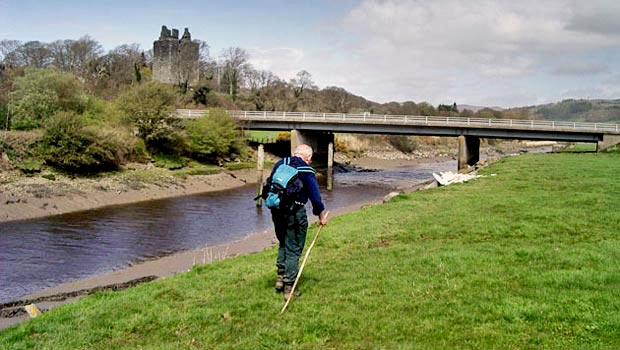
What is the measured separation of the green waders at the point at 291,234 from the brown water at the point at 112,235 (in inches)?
431

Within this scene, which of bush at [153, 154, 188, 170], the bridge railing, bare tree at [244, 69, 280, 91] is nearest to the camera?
bush at [153, 154, 188, 170]

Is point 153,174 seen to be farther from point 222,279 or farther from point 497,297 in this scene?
point 497,297

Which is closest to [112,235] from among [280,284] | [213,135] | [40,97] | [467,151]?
[280,284]

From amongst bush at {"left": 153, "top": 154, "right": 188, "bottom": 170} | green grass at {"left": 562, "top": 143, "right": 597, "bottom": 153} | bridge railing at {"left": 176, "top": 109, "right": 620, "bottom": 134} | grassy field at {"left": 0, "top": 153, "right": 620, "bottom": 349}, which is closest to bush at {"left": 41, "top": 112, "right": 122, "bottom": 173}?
bush at {"left": 153, "top": 154, "right": 188, "bottom": 170}

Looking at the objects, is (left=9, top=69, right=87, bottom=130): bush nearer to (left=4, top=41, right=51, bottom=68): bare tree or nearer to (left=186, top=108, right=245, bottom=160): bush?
(left=186, top=108, right=245, bottom=160): bush

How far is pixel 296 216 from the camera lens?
9.89 metres

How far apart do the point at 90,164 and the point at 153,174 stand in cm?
619

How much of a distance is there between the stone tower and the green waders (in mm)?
103125

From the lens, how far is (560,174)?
3131cm

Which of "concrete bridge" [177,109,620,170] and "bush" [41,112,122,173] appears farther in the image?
"concrete bridge" [177,109,620,170]

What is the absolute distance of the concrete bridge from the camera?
5659 centimetres

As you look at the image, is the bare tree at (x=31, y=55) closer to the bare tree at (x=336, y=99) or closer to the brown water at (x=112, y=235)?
the bare tree at (x=336, y=99)

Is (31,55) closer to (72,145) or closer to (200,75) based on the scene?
(200,75)

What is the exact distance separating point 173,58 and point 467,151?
69.9 meters
